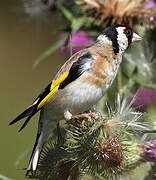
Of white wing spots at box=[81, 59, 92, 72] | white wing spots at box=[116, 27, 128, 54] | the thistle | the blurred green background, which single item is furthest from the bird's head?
the blurred green background

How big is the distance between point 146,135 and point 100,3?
2.39ft

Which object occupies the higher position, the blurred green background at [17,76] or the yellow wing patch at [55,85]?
the yellow wing patch at [55,85]

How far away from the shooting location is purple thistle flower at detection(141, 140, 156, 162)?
55.5 inches

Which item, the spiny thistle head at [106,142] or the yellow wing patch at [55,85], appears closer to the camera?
the spiny thistle head at [106,142]

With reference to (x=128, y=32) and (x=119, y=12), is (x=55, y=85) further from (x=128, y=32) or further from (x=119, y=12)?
(x=119, y=12)

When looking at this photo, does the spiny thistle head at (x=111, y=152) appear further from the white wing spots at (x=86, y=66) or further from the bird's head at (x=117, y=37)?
the bird's head at (x=117, y=37)

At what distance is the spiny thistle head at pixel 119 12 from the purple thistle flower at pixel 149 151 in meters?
0.76

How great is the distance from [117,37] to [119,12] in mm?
379

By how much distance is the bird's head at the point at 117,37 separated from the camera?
1698 mm

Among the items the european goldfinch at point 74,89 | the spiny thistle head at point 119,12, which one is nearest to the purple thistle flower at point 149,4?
the spiny thistle head at point 119,12

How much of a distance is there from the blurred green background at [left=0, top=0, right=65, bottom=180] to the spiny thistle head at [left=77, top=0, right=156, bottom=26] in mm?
1783

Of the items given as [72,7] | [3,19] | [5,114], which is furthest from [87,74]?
[3,19]

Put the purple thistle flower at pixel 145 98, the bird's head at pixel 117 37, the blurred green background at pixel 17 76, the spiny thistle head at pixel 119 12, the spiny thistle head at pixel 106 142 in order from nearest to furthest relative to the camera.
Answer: the spiny thistle head at pixel 106 142, the bird's head at pixel 117 37, the spiny thistle head at pixel 119 12, the purple thistle flower at pixel 145 98, the blurred green background at pixel 17 76

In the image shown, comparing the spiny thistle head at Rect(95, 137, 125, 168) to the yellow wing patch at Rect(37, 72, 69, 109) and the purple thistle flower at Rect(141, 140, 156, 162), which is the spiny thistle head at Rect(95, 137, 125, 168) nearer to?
the purple thistle flower at Rect(141, 140, 156, 162)
